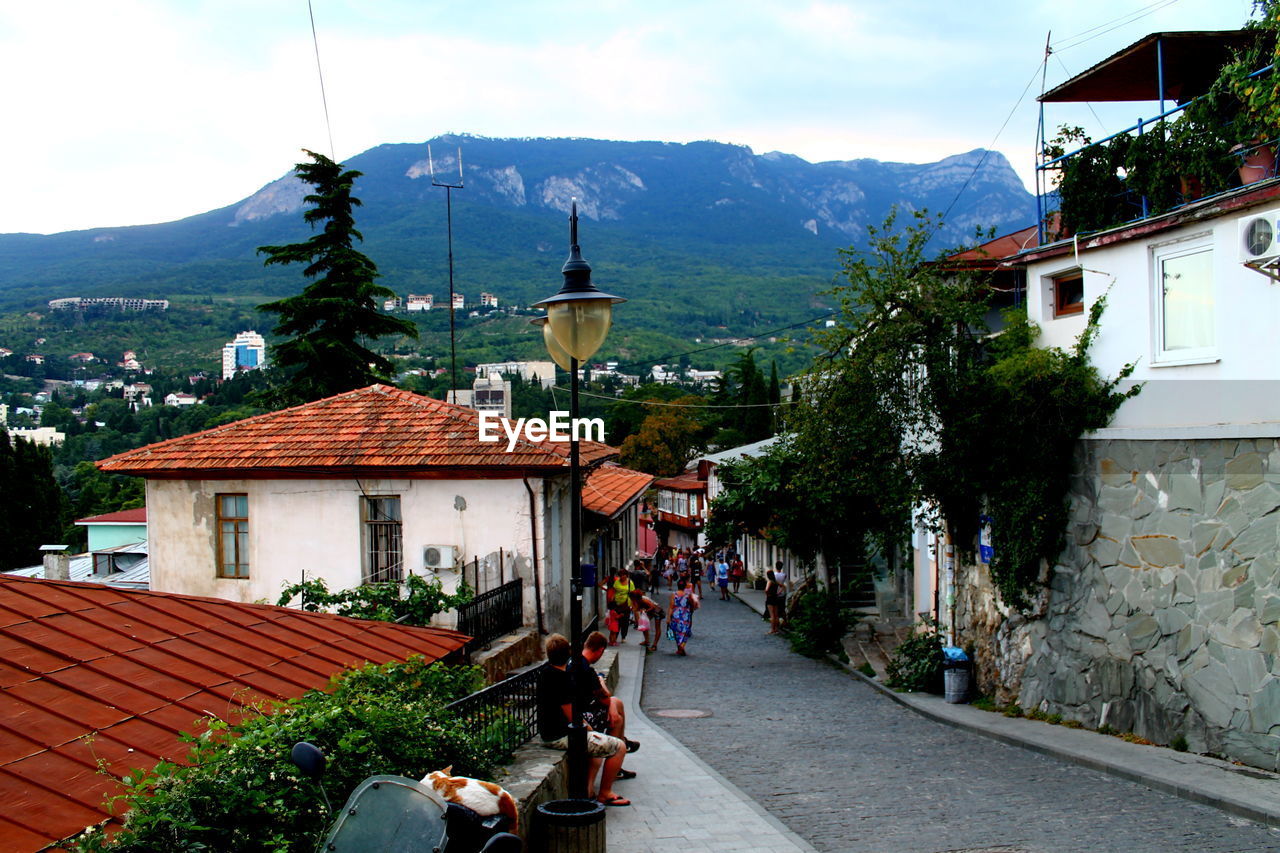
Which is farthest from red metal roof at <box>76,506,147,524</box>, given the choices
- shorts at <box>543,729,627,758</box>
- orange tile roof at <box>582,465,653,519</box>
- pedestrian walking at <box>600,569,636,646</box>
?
shorts at <box>543,729,627,758</box>

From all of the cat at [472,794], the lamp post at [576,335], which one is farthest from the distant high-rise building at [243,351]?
the cat at [472,794]

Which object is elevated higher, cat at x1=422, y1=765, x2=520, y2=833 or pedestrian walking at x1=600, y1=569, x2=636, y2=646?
cat at x1=422, y1=765, x2=520, y2=833

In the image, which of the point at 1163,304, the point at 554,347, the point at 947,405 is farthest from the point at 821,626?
the point at 554,347

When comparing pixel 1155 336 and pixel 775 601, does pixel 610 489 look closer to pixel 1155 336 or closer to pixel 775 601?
pixel 775 601

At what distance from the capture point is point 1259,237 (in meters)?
10.4

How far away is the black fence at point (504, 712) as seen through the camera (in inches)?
299

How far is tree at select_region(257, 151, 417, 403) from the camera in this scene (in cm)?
3288

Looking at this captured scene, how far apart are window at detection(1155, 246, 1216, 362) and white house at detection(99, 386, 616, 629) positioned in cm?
906

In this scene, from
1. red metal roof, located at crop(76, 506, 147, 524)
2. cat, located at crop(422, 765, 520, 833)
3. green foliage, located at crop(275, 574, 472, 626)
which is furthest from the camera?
red metal roof, located at crop(76, 506, 147, 524)

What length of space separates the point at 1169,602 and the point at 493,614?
9271 millimetres

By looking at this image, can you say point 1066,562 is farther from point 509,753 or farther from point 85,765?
point 85,765

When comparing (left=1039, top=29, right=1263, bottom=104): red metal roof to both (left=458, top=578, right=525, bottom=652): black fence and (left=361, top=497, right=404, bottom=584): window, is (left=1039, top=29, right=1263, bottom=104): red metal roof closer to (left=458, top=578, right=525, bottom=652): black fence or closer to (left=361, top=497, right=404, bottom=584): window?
(left=458, top=578, right=525, bottom=652): black fence

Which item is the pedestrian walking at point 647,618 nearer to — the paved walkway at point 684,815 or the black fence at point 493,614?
the black fence at point 493,614

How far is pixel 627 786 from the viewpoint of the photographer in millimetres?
10062
